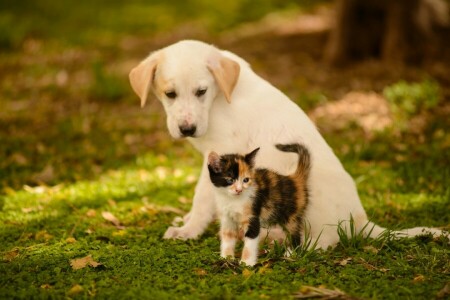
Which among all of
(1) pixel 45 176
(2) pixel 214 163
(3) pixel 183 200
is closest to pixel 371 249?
(2) pixel 214 163

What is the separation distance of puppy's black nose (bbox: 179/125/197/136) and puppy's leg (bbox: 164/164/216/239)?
1.49 ft

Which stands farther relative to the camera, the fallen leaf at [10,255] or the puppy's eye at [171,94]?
the puppy's eye at [171,94]

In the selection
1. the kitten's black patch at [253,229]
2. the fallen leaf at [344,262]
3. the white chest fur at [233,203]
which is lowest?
the fallen leaf at [344,262]

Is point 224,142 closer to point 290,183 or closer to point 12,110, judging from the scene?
point 290,183

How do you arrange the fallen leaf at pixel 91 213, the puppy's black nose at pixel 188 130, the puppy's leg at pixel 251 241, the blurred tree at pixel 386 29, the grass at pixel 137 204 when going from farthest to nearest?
the blurred tree at pixel 386 29 → the fallen leaf at pixel 91 213 → the puppy's black nose at pixel 188 130 → the puppy's leg at pixel 251 241 → the grass at pixel 137 204

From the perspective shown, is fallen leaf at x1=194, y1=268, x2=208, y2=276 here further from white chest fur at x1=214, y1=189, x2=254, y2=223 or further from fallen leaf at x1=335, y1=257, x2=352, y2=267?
fallen leaf at x1=335, y1=257, x2=352, y2=267

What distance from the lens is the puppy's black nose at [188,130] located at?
450 centimetres

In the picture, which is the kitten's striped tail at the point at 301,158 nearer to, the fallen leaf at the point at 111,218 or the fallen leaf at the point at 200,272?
the fallen leaf at the point at 200,272

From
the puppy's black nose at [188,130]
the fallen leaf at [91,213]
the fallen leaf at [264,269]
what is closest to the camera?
the fallen leaf at [264,269]

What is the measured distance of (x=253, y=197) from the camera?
410cm

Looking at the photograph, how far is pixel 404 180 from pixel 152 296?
3.86m

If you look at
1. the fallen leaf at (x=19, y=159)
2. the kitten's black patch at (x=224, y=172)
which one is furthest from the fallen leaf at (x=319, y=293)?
the fallen leaf at (x=19, y=159)

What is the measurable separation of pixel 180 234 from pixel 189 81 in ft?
4.44

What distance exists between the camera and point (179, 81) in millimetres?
4590
